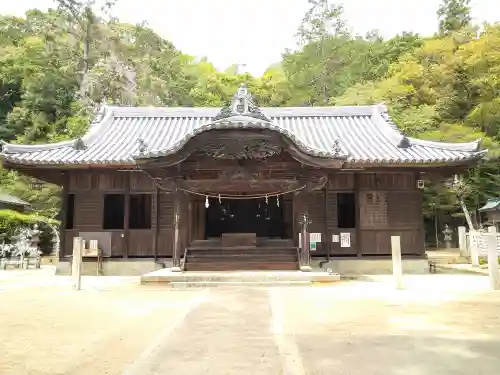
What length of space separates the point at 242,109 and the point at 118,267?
748cm

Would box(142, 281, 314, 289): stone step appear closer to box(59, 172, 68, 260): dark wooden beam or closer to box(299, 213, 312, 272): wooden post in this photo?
box(299, 213, 312, 272): wooden post

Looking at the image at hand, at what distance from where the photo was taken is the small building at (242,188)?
1340 cm

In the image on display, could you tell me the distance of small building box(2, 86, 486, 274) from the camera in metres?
13.4

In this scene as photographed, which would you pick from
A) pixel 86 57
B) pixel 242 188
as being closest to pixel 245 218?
pixel 242 188

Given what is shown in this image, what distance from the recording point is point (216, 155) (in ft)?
43.9

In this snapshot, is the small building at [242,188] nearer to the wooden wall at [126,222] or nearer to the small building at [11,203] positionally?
the wooden wall at [126,222]

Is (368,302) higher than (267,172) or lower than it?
lower

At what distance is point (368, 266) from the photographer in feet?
51.3

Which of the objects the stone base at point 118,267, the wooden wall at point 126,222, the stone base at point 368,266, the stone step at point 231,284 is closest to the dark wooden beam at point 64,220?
the wooden wall at point 126,222

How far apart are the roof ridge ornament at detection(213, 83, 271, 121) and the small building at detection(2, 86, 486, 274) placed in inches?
2.1

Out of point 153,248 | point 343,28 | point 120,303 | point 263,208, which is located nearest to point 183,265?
point 153,248

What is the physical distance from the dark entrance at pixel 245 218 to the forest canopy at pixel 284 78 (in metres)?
12.9

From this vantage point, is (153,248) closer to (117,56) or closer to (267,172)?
(267,172)

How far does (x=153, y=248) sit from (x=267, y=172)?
5345 millimetres
